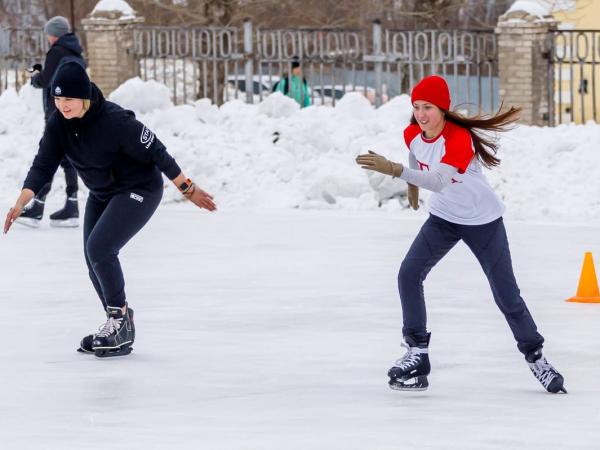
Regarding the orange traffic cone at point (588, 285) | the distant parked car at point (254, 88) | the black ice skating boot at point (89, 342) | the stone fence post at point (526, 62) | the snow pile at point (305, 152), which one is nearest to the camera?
the black ice skating boot at point (89, 342)

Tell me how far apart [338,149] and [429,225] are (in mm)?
11143

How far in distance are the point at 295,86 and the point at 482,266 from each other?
16.7 metres

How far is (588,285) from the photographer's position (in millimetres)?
10875

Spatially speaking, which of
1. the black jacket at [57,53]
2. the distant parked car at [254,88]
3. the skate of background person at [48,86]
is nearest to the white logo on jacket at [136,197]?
the skate of background person at [48,86]

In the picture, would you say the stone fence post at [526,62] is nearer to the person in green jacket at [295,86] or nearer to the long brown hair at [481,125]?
the person in green jacket at [295,86]

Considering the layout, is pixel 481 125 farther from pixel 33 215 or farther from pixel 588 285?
pixel 33 215

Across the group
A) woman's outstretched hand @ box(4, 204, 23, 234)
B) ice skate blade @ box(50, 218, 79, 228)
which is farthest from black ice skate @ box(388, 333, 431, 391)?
ice skate blade @ box(50, 218, 79, 228)

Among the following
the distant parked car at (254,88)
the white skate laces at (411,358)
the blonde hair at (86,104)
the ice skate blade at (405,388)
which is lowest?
the distant parked car at (254,88)

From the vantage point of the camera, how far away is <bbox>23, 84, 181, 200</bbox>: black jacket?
856cm

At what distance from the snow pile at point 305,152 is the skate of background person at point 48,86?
2606mm

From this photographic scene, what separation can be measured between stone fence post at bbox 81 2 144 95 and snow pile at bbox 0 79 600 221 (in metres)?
3.49

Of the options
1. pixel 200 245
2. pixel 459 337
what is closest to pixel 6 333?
pixel 459 337

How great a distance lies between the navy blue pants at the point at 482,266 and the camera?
7770 millimetres

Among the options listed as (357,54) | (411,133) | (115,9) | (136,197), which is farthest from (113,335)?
(115,9)
